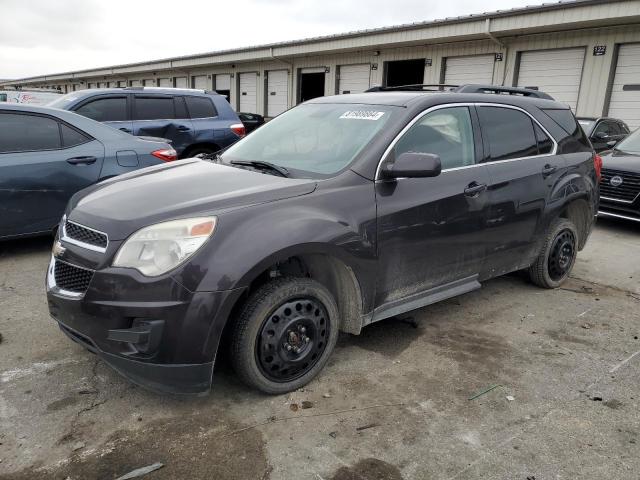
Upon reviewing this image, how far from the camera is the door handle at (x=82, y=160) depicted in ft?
17.2

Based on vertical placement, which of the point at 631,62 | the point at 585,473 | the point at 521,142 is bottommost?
the point at 585,473

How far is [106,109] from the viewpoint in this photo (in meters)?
7.97

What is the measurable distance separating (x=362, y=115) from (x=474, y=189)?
0.96m

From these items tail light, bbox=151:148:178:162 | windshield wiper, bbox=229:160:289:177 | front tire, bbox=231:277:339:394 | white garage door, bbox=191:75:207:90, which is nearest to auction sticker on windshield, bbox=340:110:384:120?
windshield wiper, bbox=229:160:289:177

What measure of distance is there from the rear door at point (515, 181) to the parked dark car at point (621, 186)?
363 cm

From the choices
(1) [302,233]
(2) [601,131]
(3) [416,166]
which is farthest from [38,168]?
(2) [601,131]

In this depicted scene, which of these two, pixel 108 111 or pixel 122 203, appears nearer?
pixel 122 203

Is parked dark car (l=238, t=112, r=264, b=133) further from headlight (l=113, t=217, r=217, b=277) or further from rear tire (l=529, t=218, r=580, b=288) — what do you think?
headlight (l=113, t=217, r=217, b=277)

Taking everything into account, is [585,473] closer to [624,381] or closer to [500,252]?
[624,381]

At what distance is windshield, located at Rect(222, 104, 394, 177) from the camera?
3262 mm

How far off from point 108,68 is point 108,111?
110 ft

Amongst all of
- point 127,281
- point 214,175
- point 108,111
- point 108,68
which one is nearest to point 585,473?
point 127,281

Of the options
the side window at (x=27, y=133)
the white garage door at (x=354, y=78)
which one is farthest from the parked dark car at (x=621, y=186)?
the white garage door at (x=354, y=78)

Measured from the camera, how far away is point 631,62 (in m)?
12.8
